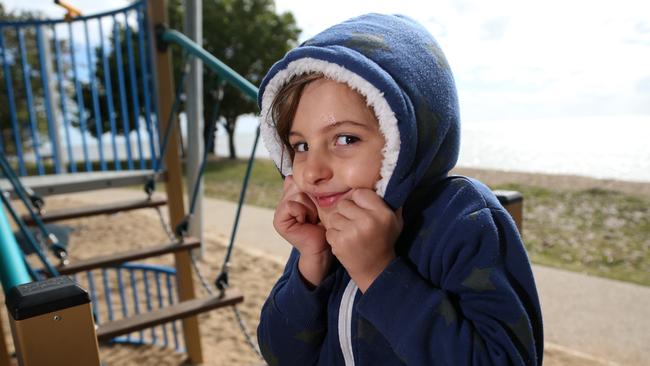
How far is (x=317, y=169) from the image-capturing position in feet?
2.84

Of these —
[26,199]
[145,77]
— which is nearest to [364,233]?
[26,199]

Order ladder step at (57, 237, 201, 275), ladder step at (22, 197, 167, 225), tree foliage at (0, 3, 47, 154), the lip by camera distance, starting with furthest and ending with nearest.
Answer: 1. tree foliage at (0, 3, 47, 154)
2. ladder step at (22, 197, 167, 225)
3. ladder step at (57, 237, 201, 275)
4. the lip

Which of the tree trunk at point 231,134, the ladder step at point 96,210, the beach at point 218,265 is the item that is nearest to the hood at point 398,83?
the ladder step at point 96,210

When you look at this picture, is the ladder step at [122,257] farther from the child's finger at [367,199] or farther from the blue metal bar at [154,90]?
the child's finger at [367,199]

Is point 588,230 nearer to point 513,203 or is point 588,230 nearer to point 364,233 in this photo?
point 513,203

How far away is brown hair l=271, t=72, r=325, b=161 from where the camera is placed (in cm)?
94

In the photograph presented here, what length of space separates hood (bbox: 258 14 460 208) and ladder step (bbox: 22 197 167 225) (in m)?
2.21

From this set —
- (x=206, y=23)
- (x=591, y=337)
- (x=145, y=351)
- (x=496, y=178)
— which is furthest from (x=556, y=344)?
(x=206, y=23)

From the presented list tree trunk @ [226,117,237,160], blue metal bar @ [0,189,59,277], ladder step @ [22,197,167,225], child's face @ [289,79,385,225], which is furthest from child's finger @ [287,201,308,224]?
tree trunk @ [226,117,237,160]

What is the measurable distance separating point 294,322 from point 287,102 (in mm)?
430

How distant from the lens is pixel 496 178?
9.39 metres

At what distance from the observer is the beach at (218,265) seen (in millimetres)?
3500

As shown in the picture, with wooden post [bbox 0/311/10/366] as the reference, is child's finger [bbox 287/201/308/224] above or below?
above

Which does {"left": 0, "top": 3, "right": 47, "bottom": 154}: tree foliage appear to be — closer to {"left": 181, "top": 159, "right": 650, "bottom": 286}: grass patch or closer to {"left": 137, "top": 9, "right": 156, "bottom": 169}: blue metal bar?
{"left": 181, "top": 159, "right": 650, "bottom": 286}: grass patch
